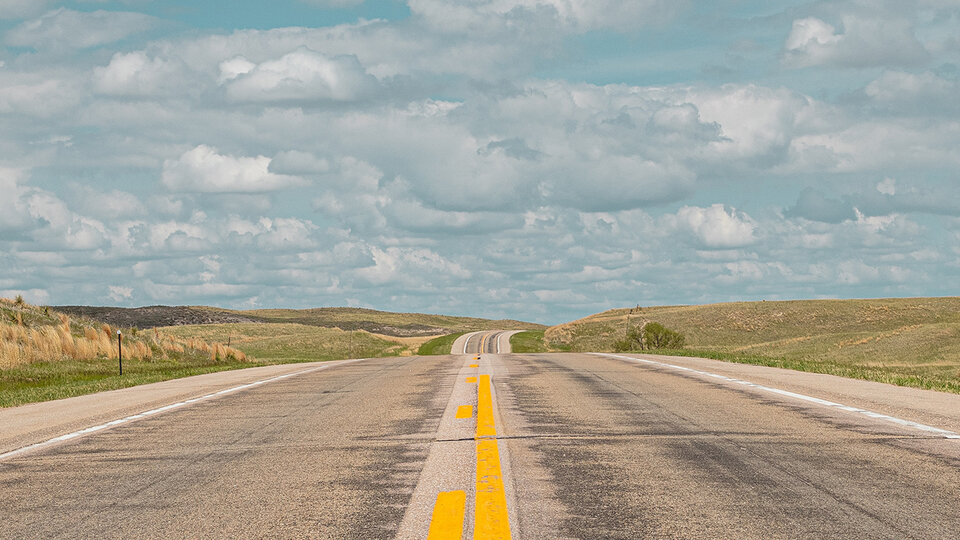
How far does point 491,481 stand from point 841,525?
2.49m

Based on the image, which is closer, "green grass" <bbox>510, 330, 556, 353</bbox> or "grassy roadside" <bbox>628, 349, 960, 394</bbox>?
"grassy roadside" <bbox>628, 349, 960, 394</bbox>

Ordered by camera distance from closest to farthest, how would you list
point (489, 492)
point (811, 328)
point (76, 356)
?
point (489, 492) → point (76, 356) → point (811, 328)

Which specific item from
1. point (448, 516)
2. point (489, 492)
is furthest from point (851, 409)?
point (448, 516)

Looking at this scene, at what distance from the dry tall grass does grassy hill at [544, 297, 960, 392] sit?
148 feet

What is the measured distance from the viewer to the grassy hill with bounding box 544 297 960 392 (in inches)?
2667

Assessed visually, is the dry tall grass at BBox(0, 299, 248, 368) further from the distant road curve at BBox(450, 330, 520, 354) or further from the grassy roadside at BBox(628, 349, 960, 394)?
the distant road curve at BBox(450, 330, 520, 354)

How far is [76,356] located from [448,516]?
26113 millimetres

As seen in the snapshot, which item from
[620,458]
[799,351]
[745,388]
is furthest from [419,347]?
[620,458]

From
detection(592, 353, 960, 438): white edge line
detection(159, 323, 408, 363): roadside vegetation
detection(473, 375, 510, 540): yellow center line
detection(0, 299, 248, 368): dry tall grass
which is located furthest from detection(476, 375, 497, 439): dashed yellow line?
detection(159, 323, 408, 363): roadside vegetation

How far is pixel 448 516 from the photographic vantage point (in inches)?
226

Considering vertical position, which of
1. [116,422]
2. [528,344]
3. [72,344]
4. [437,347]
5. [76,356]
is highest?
[72,344]

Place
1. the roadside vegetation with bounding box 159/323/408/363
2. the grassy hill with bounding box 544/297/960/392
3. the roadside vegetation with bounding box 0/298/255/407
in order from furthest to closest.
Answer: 1. the roadside vegetation with bounding box 159/323/408/363
2. the grassy hill with bounding box 544/297/960/392
3. the roadside vegetation with bounding box 0/298/255/407

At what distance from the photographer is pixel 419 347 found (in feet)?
310

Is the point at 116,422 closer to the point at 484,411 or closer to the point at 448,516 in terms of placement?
the point at 484,411
